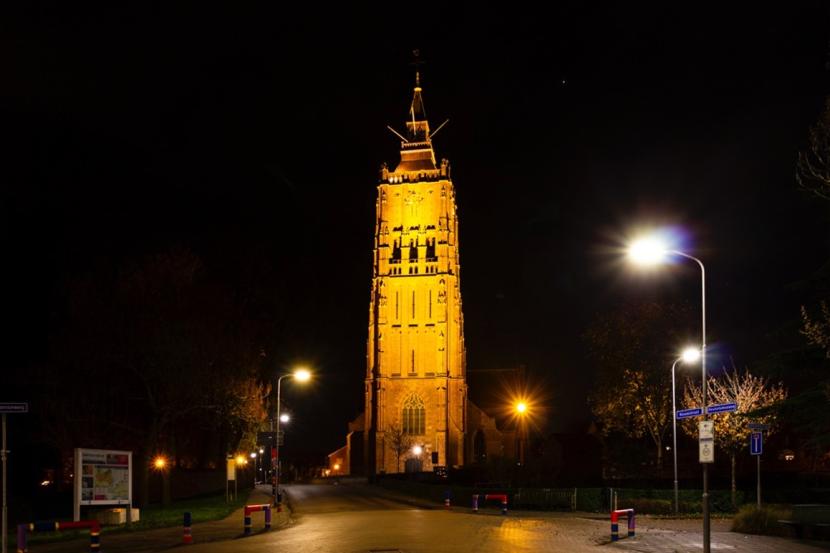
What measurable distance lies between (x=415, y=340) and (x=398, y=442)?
10789 mm

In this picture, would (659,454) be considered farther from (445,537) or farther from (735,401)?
(445,537)

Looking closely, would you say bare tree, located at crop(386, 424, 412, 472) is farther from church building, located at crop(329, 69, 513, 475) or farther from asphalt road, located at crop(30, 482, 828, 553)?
asphalt road, located at crop(30, 482, 828, 553)

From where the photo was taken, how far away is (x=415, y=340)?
313 feet

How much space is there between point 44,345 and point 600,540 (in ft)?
84.1

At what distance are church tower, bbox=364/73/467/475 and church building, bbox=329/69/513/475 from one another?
4.1 inches

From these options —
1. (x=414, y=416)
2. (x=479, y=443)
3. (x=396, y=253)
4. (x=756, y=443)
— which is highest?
(x=396, y=253)

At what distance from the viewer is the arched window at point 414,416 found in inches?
3696

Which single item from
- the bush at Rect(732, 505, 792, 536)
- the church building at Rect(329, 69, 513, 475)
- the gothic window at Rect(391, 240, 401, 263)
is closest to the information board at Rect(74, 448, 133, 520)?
the bush at Rect(732, 505, 792, 536)

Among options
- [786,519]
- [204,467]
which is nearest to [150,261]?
[204,467]

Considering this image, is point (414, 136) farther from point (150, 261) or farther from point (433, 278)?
point (150, 261)

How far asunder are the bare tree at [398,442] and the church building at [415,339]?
0.33 ft

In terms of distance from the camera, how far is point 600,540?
24.0 m

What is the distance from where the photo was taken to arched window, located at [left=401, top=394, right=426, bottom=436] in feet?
308

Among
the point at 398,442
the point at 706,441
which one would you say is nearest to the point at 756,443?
the point at 706,441
